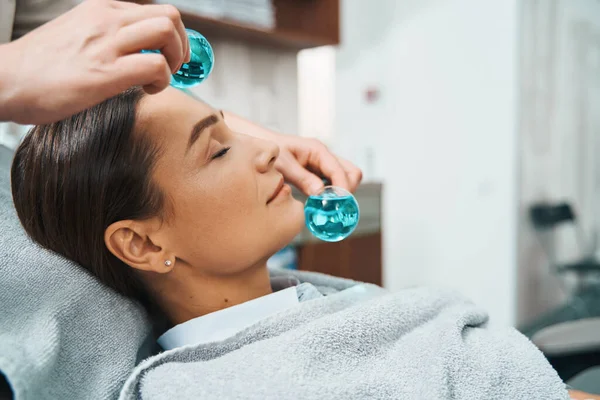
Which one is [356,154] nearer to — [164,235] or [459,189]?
[459,189]

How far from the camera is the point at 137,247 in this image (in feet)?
2.91

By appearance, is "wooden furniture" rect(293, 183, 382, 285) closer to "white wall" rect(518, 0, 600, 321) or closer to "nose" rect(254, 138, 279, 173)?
"white wall" rect(518, 0, 600, 321)

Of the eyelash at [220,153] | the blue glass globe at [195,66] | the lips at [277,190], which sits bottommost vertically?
the lips at [277,190]

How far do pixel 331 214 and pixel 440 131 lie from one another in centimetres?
276

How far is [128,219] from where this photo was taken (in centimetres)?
87

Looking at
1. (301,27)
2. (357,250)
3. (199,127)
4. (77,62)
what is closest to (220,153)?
(199,127)

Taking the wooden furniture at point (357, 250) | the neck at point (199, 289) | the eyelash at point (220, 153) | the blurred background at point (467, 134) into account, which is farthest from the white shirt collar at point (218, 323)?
the blurred background at point (467, 134)

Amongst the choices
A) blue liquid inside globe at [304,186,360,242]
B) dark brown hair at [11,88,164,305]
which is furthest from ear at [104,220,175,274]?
blue liquid inside globe at [304,186,360,242]

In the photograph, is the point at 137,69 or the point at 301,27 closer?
the point at 137,69

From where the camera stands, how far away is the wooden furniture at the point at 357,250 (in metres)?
2.39

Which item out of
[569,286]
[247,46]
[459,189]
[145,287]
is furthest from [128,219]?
[569,286]

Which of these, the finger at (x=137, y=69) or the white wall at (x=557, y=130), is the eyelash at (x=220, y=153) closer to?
the finger at (x=137, y=69)

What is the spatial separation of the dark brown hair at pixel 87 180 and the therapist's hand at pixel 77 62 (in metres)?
0.26

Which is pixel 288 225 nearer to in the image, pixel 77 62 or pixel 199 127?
pixel 199 127
